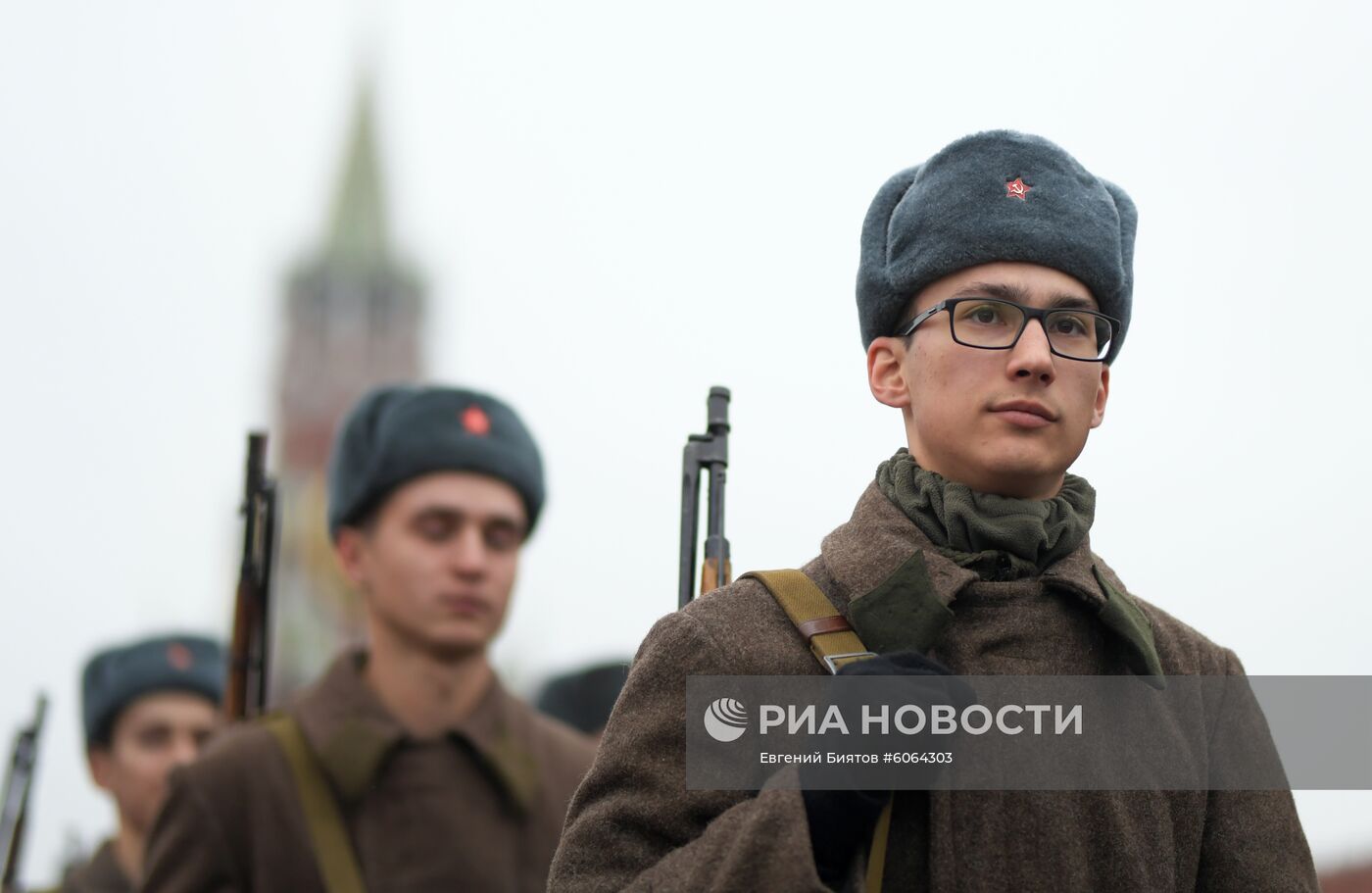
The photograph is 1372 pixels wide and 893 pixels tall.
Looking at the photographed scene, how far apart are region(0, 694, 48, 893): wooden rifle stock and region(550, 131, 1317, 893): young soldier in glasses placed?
27.7ft

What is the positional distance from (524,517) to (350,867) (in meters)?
1.51

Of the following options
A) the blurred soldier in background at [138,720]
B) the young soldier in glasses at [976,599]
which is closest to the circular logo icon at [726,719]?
the young soldier in glasses at [976,599]

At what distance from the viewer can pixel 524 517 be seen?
7.37 m

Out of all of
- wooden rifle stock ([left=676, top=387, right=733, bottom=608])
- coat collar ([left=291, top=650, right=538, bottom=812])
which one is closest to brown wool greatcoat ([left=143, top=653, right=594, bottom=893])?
coat collar ([left=291, top=650, right=538, bottom=812])

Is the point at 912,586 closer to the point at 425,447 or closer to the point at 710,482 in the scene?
the point at 710,482

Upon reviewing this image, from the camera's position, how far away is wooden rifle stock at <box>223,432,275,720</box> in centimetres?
837

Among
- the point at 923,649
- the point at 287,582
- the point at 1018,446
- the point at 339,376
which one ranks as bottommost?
the point at 923,649

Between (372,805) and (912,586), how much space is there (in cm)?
355

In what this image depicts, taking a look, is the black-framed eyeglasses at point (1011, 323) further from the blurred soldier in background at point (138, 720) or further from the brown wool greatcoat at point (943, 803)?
the blurred soldier in background at point (138, 720)

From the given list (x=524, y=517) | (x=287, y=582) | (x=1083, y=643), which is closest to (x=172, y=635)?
(x=524, y=517)

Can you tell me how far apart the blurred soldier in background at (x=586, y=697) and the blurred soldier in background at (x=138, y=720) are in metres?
1.98

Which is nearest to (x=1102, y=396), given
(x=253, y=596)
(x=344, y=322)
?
(x=253, y=596)

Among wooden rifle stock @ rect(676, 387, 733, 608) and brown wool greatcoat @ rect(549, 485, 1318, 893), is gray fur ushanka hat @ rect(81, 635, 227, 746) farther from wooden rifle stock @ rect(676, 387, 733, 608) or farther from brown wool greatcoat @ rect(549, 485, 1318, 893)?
brown wool greatcoat @ rect(549, 485, 1318, 893)

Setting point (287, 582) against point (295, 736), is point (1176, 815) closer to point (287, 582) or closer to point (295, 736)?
point (295, 736)
